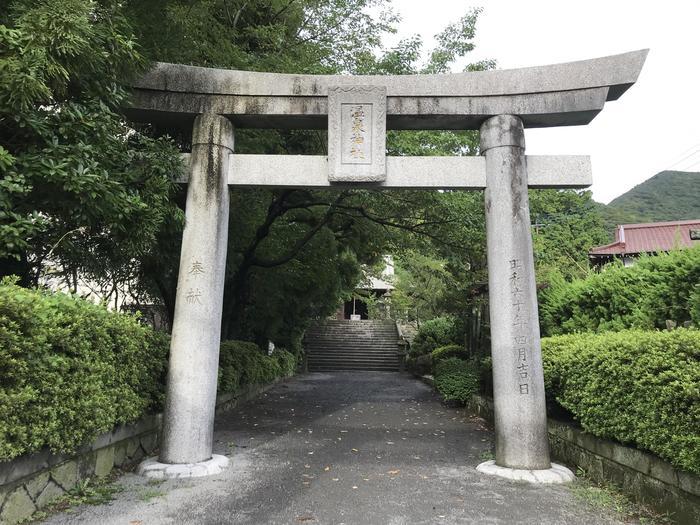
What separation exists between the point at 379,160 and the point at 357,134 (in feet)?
1.47

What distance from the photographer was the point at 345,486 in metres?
5.33

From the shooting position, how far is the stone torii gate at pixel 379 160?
5996 millimetres

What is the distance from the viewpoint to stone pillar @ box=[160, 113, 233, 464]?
5.82 metres

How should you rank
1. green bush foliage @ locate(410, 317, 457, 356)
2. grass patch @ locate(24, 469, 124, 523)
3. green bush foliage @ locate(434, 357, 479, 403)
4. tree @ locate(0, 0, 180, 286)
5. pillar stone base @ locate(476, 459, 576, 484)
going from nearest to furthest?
tree @ locate(0, 0, 180, 286) → grass patch @ locate(24, 469, 124, 523) → pillar stone base @ locate(476, 459, 576, 484) → green bush foliage @ locate(434, 357, 479, 403) → green bush foliage @ locate(410, 317, 457, 356)

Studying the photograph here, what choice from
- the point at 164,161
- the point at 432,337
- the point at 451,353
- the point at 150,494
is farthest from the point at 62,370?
the point at 432,337

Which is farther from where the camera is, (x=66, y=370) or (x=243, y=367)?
(x=243, y=367)

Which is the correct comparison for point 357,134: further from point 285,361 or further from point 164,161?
point 285,361

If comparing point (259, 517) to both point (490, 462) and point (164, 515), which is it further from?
point (490, 462)

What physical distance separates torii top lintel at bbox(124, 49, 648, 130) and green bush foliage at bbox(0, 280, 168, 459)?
294 cm

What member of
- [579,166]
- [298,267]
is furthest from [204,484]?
[298,267]

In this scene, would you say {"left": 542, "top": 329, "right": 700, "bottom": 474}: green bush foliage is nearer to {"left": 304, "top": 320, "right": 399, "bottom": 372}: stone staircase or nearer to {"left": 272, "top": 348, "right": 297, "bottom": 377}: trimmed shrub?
{"left": 272, "top": 348, "right": 297, "bottom": 377}: trimmed shrub

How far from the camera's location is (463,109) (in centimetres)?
649

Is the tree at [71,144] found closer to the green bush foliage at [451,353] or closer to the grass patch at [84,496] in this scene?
the grass patch at [84,496]

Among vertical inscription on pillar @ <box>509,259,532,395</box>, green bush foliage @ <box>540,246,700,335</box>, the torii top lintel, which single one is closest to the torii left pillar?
the torii top lintel
